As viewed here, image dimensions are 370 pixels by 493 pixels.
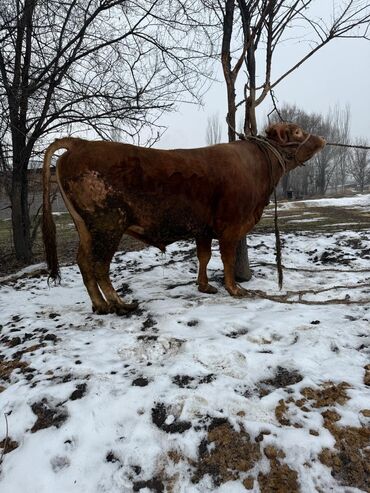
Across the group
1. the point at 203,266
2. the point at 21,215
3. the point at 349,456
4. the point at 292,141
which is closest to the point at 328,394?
the point at 349,456

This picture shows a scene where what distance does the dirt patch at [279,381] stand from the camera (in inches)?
90.1

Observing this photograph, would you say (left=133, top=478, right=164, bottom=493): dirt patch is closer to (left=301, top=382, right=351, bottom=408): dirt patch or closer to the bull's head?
(left=301, top=382, right=351, bottom=408): dirt patch

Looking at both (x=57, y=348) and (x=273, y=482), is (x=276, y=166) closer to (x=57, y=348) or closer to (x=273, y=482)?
(x=57, y=348)

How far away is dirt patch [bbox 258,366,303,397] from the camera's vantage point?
7.51 ft

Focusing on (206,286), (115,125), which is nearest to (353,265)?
(206,286)

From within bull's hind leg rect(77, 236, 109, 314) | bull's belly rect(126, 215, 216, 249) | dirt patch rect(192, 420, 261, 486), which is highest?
bull's belly rect(126, 215, 216, 249)

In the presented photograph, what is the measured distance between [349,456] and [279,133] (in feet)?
11.4

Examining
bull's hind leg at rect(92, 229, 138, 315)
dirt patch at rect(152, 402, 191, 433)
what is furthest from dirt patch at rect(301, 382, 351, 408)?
bull's hind leg at rect(92, 229, 138, 315)

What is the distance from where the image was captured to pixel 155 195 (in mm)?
3506

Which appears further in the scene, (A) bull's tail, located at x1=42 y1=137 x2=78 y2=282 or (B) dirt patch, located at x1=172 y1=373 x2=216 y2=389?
(A) bull's tail, located at x1=42 y1=137 x2=78 y2=282

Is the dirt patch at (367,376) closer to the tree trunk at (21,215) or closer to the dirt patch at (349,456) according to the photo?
the dirt patch at (349,456)

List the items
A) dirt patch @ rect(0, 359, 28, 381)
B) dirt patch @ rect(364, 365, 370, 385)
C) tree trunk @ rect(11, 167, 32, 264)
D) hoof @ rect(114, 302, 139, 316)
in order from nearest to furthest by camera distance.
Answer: dirt patch @ rect(364, 365, 370, 385) < dirt patch @ rect(0, 359, 28, 381) < hoof @ rect(114, 302, 139, 316) < tree trunk @ rect(11, 167, 32, 264)

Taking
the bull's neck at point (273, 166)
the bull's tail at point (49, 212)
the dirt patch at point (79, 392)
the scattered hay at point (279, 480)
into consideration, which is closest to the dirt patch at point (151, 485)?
the scattered hay at point (279, 480)

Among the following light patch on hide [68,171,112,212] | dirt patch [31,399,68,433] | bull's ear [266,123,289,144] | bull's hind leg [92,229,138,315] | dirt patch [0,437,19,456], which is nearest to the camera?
dirt patch [0,437,19,456]
